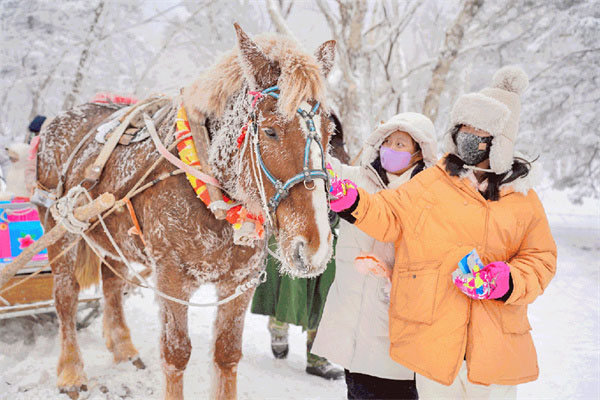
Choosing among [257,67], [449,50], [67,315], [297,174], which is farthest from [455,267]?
[449,50]

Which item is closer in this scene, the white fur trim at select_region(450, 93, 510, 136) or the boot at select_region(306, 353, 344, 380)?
the white fur trim at select_region(450, 93, 510, 136)

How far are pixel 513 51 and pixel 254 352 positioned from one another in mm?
11792

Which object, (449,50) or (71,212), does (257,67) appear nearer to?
(71,212)

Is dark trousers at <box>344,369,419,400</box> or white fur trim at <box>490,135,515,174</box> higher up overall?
white fur trim at <box>490,135,515,174</box>

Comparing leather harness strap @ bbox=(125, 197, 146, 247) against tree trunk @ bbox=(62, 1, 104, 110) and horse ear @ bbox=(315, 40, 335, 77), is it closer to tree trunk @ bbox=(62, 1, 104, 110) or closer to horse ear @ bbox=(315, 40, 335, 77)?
horse ear @ bbox=(315, 40, 335, 77)

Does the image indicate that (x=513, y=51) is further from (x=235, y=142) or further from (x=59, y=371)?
(x=59, y=371)

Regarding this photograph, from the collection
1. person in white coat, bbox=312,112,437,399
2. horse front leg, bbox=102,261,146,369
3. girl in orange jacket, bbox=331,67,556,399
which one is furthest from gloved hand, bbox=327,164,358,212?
horse front leg, bbox=102,261,146,369

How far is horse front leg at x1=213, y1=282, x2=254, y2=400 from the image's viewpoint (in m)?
2.37

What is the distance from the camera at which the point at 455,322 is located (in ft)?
5.42

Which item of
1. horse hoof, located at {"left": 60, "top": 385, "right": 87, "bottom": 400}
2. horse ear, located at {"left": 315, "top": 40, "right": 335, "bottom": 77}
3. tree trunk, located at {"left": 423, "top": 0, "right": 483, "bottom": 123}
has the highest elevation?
tree trunk, located at {"left": 423, "top": 0, "right": 483, "bottom": 123}

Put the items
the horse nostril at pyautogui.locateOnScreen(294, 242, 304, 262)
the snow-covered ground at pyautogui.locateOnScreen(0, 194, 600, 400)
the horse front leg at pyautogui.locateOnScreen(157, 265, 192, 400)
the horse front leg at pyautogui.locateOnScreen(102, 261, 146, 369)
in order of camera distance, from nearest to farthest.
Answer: the horse nostril at pyautogui.locateOnScreen(294, 242, 304, 262) < the horse front leg at pyautogui.locateOnScreen(157, 265, 192, 400) < the snow-covered ground at pyautogui.locateOnScreen(0, 194, 600, 400) < the horse front leg at pyautogui.locateOnScreen(102, 261, 146, 369)

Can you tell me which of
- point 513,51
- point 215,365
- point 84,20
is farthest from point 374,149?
point 513,51

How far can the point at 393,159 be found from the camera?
83.4 inches

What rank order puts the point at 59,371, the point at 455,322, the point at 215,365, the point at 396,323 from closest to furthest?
the point at 455,322 → the point at 396,323 → the point at 215,365 → the point at 59,371
